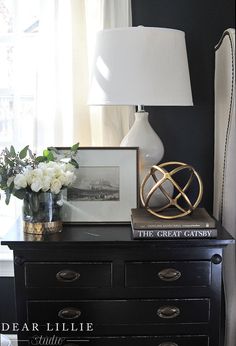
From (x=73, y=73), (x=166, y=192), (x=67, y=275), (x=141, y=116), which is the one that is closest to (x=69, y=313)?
(x=67, y=275)

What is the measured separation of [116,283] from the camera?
160 cm

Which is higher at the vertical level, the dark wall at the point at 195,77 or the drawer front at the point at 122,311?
the dark wall at the point at 195,77

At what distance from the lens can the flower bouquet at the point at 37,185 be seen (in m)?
1.61

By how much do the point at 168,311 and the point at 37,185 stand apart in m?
0.60

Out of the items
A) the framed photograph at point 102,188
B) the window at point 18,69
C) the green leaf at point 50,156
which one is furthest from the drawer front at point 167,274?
the window at point 18,69

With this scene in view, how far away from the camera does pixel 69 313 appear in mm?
1610

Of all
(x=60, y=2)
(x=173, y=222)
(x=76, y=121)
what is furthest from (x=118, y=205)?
(x=60, y=2)

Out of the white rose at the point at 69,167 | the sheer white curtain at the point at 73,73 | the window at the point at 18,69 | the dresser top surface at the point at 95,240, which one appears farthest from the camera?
the window at the point at 18,69

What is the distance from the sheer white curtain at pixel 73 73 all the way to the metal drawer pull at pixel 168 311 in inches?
28.7

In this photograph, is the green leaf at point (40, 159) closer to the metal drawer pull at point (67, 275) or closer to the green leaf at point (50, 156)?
the green leaf at point (50, 156)

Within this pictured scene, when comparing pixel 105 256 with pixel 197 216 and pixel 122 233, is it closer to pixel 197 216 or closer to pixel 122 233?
pixel 122 233

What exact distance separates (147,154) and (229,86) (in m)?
0.41

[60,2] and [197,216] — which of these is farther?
[60,2]

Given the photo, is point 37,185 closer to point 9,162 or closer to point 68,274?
point 9,162
